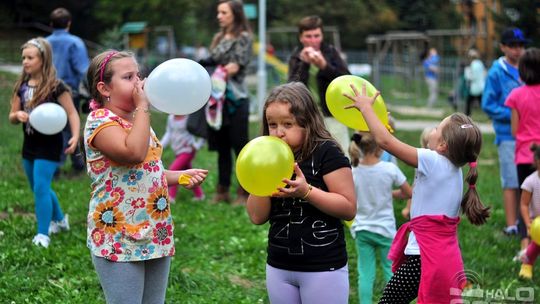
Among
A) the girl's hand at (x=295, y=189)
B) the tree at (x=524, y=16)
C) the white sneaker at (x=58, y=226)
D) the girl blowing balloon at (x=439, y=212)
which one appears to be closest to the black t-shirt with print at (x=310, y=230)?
the girl's hand at (x=295, y=189)

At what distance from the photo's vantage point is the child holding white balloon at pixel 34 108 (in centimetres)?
568

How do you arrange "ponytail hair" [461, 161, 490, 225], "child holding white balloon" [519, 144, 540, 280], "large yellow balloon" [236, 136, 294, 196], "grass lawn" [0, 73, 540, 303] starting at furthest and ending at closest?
"child holding white balloon" [519, 144, 540, 280] < "grass lawn" [0, 73, 540, 303] < "ponytail hair" [461, 161, 490, 225] < "large yellow balloon" [236, 136, 294, 196]

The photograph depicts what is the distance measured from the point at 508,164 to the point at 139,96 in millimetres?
4392

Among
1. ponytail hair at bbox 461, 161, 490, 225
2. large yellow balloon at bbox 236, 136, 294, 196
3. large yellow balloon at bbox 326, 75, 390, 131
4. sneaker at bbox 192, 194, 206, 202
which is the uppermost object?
large yellow balloon at bbox 326, 75, 390, 131

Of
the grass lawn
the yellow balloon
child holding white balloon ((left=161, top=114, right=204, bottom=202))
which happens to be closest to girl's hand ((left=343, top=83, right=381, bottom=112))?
the yellow balloon

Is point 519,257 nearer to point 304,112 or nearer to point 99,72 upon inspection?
point 304,112

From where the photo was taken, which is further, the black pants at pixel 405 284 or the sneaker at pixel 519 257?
the sneaker at pixel 519 257

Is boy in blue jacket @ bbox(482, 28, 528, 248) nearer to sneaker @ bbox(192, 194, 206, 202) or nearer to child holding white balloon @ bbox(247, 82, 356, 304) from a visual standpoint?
sneaker @ bbox(192, 194, 206, 202)

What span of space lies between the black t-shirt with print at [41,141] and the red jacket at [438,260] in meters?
3.16

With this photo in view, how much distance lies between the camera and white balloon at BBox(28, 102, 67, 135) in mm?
5512

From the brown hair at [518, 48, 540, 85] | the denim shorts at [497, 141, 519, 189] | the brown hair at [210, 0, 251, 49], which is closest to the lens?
the brown hair at [518, 48, 540, 85]

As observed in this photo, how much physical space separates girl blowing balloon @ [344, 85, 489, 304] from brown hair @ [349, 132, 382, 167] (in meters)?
0.88

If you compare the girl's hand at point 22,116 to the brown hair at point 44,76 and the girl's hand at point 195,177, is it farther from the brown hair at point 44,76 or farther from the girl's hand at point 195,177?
the girl's hand at point 195,177

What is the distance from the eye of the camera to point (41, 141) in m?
5.72
